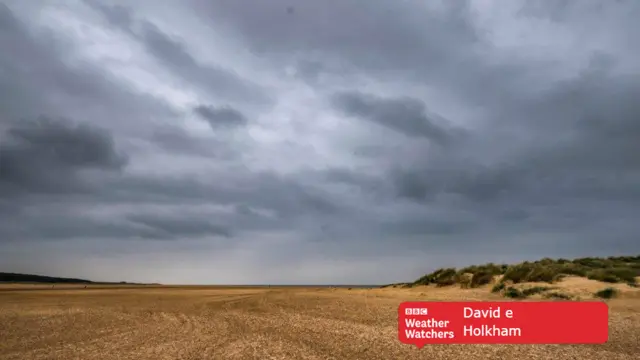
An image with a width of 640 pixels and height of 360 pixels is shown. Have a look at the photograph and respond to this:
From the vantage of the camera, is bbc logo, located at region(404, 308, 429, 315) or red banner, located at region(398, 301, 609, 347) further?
bbc logo, located at region(404, 308, 429, 315)

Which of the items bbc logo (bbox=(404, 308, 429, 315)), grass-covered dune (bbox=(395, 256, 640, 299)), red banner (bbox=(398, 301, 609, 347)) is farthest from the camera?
grass-covered dune (bbox=(395, 256, 640, 299))

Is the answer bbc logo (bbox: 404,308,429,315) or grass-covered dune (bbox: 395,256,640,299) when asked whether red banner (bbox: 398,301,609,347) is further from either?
grass-covered dune (bbox: 395,256,640,299)

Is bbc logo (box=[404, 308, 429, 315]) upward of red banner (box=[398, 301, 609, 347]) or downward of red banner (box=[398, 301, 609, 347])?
upward

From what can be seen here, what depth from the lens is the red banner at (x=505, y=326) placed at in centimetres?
1266

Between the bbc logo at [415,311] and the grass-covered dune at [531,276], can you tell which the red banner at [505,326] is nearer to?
the bbc logo at [415,311]

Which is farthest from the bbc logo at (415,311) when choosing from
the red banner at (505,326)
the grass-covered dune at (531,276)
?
the grass-covered dune at (531,276)

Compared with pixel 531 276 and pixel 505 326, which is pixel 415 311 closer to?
pixel 505 326

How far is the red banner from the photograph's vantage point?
1266 cm

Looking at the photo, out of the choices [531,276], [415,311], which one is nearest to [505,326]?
[415,311]

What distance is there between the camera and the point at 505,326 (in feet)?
45.2

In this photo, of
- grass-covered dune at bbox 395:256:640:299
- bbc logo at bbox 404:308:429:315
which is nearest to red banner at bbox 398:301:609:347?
bbc logo at bbox 404:308:429:315

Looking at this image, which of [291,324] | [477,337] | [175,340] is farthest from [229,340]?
[477,337]

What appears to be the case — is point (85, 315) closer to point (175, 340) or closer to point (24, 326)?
point (24, 326)

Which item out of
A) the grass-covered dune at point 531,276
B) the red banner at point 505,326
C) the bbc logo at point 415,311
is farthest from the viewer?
the grass-covered dune at point 531,276
